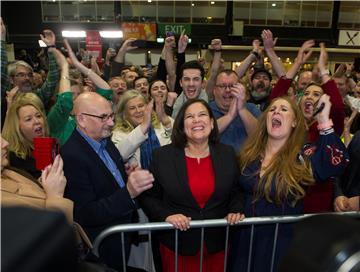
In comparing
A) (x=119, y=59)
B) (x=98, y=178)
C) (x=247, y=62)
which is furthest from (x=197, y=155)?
(x=119, y=59)

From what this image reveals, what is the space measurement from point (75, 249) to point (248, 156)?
2260mm

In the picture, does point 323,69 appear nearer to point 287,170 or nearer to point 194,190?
point 287,170

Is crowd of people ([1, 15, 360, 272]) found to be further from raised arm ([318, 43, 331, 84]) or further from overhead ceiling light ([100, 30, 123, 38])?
overhead ceiling light ([100, 30, 123, 38])

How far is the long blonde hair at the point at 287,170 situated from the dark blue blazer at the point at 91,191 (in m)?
0.92

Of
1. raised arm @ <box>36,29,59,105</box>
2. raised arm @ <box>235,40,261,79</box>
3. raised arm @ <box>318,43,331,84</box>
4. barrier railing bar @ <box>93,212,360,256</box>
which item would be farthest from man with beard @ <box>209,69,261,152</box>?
raised arm @ <box>36,29,59,105</box>

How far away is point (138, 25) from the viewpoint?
67.1 feet

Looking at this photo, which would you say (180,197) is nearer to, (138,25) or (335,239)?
(335,239)

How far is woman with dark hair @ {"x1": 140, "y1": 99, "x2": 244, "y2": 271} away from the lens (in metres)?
2.43

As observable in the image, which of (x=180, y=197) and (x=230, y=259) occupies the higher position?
(x=180, y=197)

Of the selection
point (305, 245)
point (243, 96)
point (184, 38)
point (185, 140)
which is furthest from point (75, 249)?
point (184, 38)

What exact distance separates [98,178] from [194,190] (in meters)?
0.67

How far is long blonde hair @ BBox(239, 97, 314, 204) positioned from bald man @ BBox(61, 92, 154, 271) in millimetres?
816

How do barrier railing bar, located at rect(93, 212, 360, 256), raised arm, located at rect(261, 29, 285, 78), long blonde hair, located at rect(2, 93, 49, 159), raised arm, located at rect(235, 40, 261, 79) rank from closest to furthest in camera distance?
barrier railing bar, located at rect(93, 212, 360, 256)
long blonde hair, located at rect(2, 93, 49, 159)
raised arm, located at rect(261, 29, 285, 78)
raised arm, located at rect(235, 40, 261, 79)

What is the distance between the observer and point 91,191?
2.32 metres
